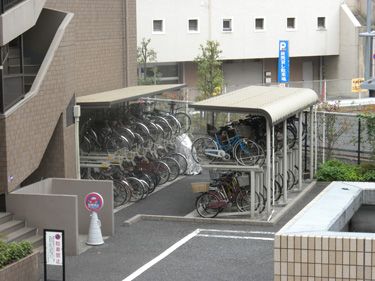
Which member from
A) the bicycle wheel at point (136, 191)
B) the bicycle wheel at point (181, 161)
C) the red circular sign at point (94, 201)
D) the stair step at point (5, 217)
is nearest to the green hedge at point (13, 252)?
the stair step at point (5, 217)

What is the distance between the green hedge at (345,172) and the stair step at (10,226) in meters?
9.53

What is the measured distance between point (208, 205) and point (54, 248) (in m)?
5.99

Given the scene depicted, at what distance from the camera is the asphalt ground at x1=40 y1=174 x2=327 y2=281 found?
1437 cm

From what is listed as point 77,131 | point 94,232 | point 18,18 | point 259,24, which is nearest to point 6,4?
point 18,18

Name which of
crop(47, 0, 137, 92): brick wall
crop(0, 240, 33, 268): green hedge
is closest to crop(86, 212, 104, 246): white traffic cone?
crop(0, 240, 33, 268): green hedge

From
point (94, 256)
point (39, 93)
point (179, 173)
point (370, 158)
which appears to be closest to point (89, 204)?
point (94, 256)

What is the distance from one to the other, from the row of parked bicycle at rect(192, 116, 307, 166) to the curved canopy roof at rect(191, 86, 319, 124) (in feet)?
2.20

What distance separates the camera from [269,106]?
1809cm

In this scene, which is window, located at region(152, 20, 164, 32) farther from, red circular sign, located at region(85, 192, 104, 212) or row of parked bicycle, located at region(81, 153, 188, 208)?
red circular sign, located at region(85, 192, 104, 212)

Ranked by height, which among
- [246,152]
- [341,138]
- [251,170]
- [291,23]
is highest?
[291,23]

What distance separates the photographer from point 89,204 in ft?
52.8

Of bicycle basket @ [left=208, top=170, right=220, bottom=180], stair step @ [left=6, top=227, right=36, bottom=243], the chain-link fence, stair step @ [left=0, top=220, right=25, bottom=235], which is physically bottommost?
stair step @ [left=6, top=227, right=36, bottom=243]

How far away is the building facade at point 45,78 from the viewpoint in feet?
52.5

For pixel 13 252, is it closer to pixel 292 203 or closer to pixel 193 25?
pixel 292 203
